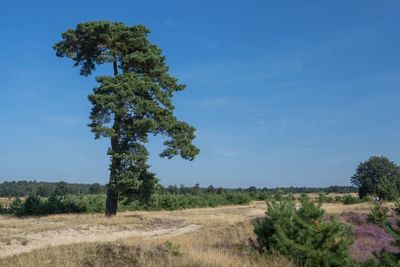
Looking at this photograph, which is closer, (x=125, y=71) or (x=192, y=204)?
(x=125, y=71)

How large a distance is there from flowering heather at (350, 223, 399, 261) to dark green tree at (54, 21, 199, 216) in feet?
43.3

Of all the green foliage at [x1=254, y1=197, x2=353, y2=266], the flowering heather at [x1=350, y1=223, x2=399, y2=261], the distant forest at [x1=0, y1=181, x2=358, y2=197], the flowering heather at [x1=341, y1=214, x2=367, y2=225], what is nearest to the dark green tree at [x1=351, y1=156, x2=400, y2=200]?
the distant forest at [x1=0, y1=181, x2=358, y2=197]

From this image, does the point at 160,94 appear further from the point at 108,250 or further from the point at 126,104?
the point at 108,250

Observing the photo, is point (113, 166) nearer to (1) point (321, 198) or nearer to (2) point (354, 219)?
(2) point (354, 219)

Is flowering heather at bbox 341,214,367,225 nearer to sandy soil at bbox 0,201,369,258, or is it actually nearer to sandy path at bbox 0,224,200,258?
sandy soil at bbox 0,201,369,258

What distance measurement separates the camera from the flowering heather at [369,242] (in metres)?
15.2

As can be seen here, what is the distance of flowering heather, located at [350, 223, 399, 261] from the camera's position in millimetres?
15238

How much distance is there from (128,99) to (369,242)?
1731cm

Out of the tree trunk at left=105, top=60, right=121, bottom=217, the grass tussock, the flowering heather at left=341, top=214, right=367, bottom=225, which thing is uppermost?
the tree trunk at left=105, top=60, right=121, bottom=217

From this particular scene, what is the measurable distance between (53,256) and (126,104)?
20735 mm

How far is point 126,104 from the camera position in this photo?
30734mm

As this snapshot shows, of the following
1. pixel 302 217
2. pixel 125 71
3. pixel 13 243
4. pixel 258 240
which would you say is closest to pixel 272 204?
pixel 258 240

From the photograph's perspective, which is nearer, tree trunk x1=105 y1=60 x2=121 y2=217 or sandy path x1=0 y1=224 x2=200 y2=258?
sandy path x1=0 y1=224 x2=200 y2=258

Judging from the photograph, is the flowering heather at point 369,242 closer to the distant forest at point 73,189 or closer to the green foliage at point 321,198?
the green foliage at point 321,198
